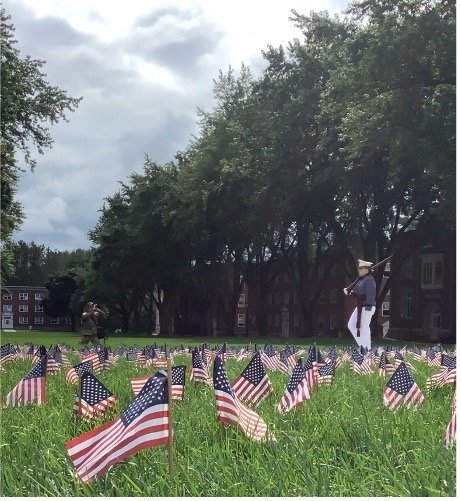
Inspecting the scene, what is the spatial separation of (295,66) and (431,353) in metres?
29.3

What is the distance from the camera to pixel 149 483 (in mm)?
4188

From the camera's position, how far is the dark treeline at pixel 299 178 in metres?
28.6

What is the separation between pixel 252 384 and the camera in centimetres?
690

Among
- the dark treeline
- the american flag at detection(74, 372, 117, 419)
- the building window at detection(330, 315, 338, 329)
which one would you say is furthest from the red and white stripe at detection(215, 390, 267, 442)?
the building window at detection(330, 315, 338, 329)

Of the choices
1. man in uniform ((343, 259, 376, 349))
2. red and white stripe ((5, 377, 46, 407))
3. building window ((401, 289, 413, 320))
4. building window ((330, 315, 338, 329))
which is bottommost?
building window ((330, 315, 338, 329))

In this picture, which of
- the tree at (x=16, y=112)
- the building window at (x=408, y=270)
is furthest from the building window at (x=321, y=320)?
the tree at (x=16, y=112)

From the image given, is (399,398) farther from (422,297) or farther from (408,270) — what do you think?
(408,270)

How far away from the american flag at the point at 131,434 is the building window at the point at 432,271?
54.8 metres

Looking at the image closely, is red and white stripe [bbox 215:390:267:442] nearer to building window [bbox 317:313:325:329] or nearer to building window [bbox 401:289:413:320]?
building window [bbox 317:313:325:329]

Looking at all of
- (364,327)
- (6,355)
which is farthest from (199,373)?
(364,327)

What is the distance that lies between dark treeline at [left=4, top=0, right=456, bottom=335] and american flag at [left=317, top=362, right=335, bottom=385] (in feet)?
60.0

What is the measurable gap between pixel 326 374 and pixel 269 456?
445 cm

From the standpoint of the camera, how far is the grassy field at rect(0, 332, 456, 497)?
392cm

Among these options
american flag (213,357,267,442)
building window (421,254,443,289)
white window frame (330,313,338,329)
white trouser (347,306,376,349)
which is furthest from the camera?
white window frame (330,313,338,329)
